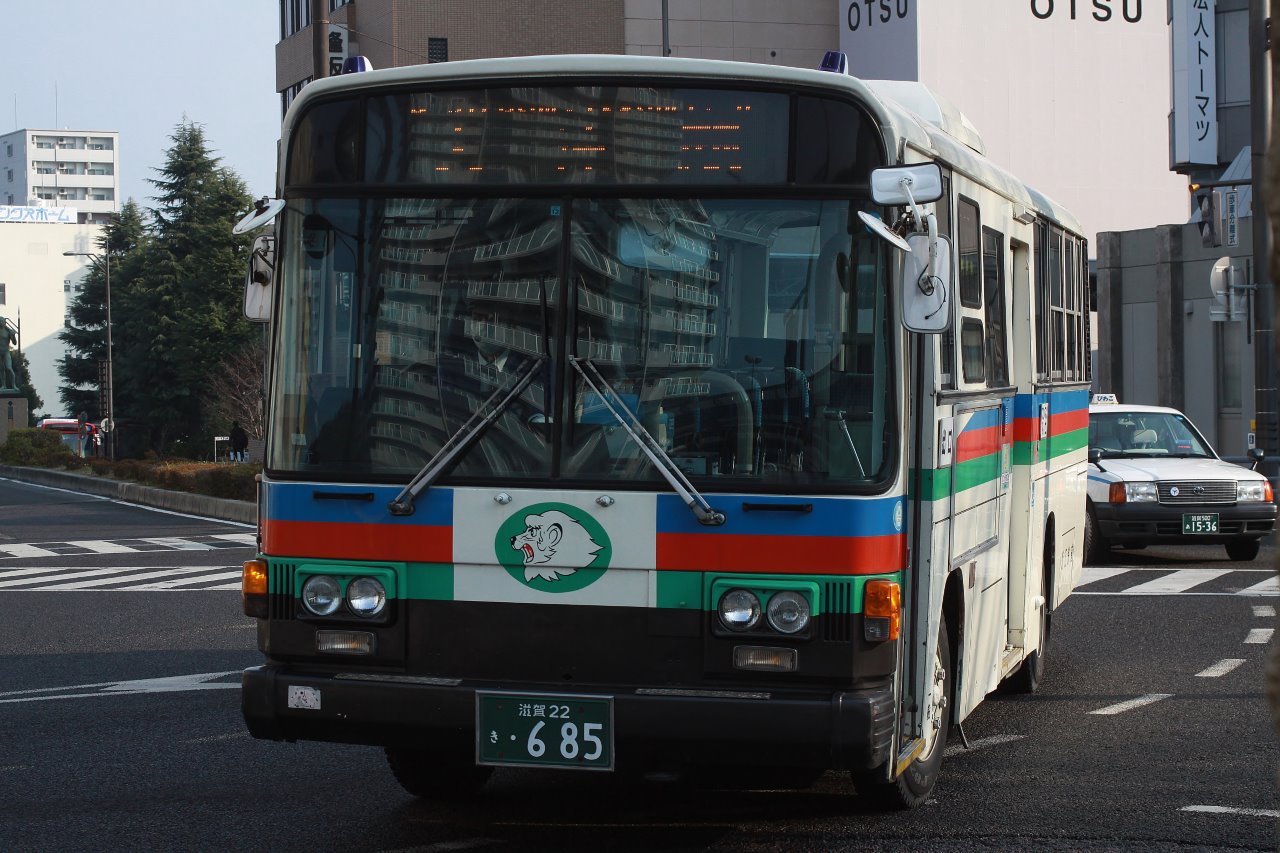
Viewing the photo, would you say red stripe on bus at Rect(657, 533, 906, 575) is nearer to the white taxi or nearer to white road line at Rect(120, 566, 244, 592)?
white road line at Rect(120, 566, 244, 592)

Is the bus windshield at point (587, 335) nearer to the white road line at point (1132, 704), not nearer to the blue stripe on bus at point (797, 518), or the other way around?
the blue stripe on bus at point (797, 518)

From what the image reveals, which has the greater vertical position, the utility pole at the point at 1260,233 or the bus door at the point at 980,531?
the utility pole at the point at 1260,233

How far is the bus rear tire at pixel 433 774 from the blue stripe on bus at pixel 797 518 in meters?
1.90

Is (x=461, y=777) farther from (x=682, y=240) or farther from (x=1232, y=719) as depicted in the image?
(x=1232, y=719)

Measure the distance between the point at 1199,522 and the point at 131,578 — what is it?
11.0m

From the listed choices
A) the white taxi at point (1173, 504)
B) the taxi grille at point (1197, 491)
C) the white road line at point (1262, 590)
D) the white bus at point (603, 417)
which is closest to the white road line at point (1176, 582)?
the white taxi at point (1173, 504)

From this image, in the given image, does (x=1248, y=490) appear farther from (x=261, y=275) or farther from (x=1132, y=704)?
(x=261, y=275)

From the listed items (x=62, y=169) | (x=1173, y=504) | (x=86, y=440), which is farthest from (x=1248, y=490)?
(x=62, y=169)

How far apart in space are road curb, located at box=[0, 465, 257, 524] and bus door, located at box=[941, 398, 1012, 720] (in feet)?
65.6

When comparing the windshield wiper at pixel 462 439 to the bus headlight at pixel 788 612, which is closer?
the bus headlight at pixel 788 612

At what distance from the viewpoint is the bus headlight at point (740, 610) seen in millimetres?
5785

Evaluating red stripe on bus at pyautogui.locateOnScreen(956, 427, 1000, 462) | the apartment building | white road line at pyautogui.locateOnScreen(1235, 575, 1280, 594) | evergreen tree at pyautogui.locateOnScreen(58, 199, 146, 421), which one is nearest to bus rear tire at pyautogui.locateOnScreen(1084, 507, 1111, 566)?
white road line at pyautogui.locateOnScreen(1235, 575, 1280, 594)

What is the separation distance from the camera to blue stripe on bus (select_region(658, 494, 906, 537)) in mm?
5750

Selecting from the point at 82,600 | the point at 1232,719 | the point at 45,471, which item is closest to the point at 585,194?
the point at 1232,719
